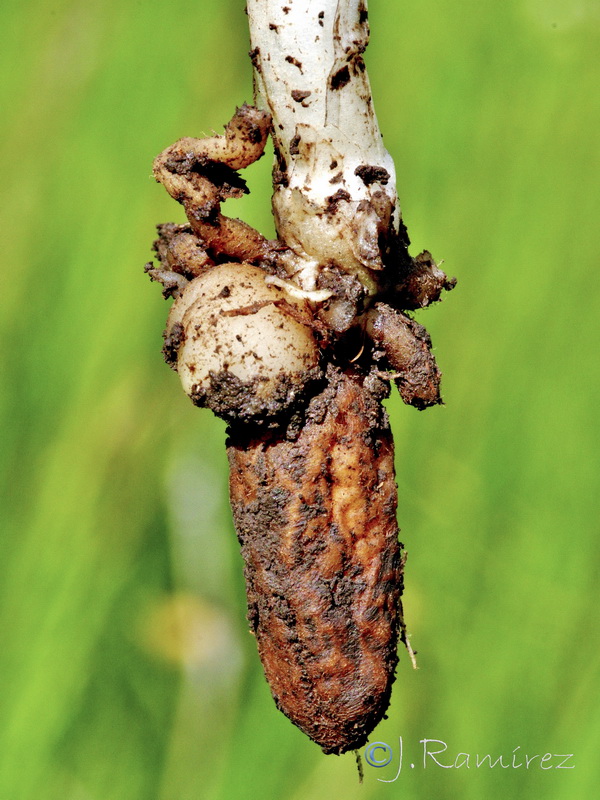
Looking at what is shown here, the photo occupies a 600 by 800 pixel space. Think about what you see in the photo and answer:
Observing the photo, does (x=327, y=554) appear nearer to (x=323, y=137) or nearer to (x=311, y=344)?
(x=311, y=344)

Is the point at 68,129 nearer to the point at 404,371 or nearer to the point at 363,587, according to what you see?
the point at 404,371

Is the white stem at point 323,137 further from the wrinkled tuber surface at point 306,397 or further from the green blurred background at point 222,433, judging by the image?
the green blurred background at point 222,433

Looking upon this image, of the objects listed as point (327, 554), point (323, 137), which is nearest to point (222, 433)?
point (327, 554)

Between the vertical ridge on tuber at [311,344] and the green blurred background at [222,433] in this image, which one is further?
the green blurred background at [222,433]

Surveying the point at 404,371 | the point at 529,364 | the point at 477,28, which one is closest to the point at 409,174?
the point at 477,28

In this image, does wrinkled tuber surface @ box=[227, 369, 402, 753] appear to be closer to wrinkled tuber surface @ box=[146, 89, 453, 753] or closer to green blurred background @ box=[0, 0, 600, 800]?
wrinkled tuber surface @ box=[146, 89, 453, 753]

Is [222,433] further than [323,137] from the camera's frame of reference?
Yes

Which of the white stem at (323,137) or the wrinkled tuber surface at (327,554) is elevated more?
the white stem at (323,137)

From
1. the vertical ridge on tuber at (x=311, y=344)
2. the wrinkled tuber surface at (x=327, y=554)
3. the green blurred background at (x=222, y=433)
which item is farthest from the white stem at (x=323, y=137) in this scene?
the green blurred background at (x=222, y=433)
